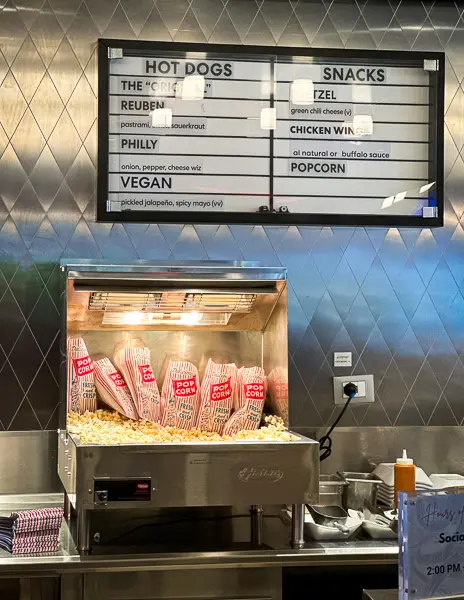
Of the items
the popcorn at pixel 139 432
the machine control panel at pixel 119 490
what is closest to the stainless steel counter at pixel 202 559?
the machine control panel at pixel 119 490

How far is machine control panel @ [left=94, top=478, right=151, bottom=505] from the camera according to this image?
2.61 m

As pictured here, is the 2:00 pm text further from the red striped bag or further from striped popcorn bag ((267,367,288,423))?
the red striped bag

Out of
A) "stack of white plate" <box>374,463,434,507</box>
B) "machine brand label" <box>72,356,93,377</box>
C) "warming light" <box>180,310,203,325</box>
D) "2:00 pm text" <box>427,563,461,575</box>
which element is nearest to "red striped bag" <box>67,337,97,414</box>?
"machine brand label" <box>72,356,93,377</box>

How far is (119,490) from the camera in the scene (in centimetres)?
262

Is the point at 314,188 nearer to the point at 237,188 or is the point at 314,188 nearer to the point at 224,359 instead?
the point at 237,188

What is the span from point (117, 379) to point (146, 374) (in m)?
0.11

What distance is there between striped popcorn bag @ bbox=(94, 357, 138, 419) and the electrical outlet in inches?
35.4

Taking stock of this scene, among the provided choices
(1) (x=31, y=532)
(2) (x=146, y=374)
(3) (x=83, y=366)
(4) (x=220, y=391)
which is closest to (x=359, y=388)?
(4) (x=220, y=391)

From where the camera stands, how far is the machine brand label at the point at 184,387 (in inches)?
123

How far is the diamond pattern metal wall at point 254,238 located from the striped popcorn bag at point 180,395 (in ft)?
1.67

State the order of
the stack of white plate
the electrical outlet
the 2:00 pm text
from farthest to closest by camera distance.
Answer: the electrical outlet
the stack of white plate
the 2:00 pm text

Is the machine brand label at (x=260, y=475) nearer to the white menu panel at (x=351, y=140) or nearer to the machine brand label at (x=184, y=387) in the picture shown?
the machine brand label at (x=184, y=387)

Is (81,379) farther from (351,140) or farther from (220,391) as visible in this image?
(351,140)

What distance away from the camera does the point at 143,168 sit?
3432 millimetres
